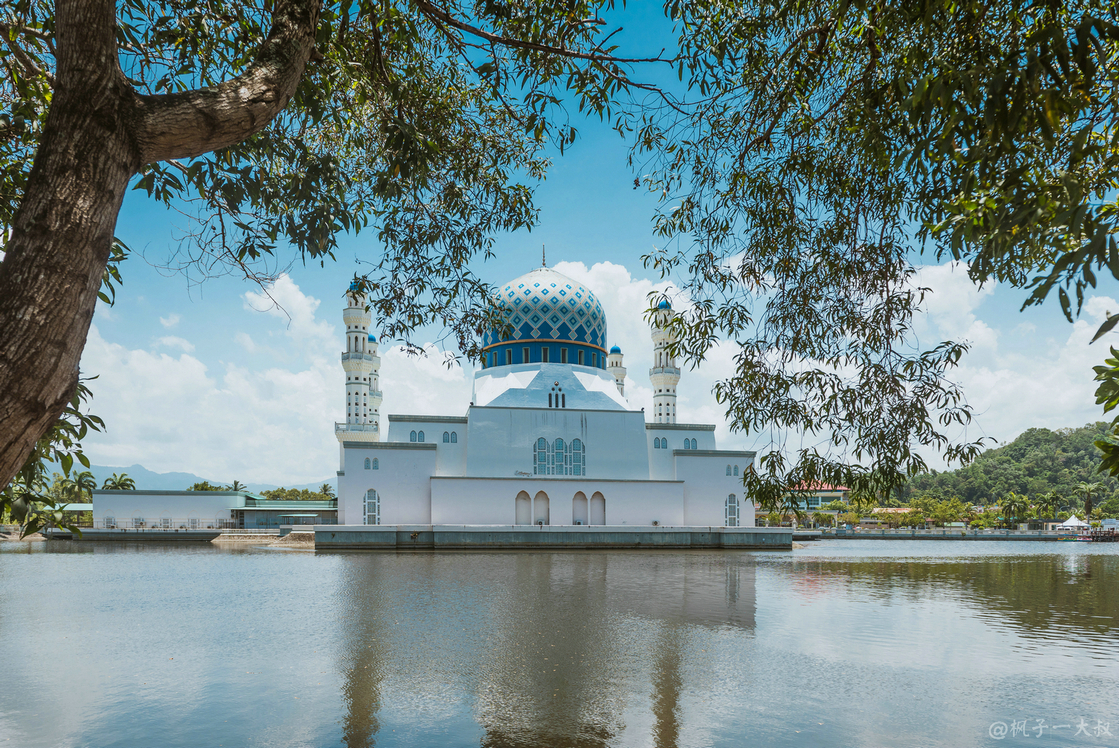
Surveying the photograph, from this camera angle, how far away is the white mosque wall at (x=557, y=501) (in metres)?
30.7

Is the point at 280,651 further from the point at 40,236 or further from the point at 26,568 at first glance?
the point at 26,568

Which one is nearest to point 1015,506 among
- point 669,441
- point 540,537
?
Answer: point 669,441

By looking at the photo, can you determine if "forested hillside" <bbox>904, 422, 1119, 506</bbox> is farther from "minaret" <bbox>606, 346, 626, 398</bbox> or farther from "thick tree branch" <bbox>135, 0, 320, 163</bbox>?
"thick tree branch" <bbox>135, 0, 320, 163</bbox>

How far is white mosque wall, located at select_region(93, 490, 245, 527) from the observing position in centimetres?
3506

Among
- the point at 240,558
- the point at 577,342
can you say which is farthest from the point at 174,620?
the point at 577,342

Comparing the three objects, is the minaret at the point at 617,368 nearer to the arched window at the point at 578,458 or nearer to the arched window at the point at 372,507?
the arched window at the point at 578,458

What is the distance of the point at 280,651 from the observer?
28.4ft

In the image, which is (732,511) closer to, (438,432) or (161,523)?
(438,432)

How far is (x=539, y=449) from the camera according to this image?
107 feet

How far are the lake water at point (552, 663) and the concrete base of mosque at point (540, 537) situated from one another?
413 inches

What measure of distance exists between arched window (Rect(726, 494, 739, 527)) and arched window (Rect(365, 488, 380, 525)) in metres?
16.1

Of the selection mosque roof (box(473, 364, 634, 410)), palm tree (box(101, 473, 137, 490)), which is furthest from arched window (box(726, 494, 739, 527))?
palm tree (box(101, 473, 137, 490))

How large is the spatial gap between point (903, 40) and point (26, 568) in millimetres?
24581

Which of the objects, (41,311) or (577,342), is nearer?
(41,311)
